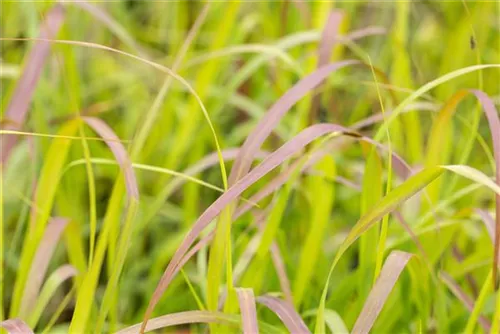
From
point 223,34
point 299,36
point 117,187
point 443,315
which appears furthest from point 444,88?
point 117,187

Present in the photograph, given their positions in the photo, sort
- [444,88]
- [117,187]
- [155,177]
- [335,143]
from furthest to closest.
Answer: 1. [444,88]
2. [155,177]
3. [335,143]
4. [117,187]

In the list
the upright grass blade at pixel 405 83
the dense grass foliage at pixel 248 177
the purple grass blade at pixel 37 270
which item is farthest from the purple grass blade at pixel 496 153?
the purple grass blade at pixel 37 270

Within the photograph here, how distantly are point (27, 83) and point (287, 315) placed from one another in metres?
0.45

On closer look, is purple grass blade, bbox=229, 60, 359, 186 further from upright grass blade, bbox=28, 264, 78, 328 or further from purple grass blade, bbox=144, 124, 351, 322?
upright grass blade, bbox=28, 264, 78, 328

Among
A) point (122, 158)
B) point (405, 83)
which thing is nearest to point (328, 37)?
point (405, 83)

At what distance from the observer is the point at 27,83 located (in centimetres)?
100

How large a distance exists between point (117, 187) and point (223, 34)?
1.29 ft

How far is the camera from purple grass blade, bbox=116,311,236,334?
75 cm

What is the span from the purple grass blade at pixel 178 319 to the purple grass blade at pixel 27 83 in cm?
31

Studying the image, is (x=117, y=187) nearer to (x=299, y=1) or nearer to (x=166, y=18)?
(x=299, y=1)

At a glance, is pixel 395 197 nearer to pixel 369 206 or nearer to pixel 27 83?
pixel 369 206

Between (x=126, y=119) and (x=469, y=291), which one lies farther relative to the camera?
(x=126, y=119)

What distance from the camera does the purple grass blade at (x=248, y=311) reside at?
2.36 ft

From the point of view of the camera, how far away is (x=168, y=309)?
1091mm
